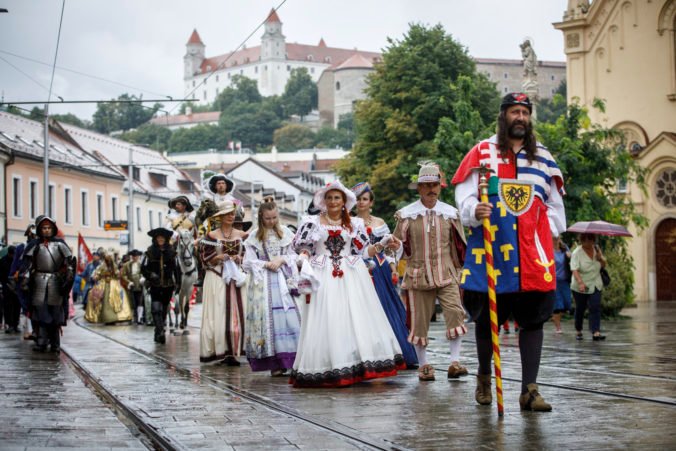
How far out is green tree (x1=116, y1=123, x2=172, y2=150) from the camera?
172250 millimetres

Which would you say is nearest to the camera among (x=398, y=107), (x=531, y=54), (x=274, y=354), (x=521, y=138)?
(x=521, y=138)

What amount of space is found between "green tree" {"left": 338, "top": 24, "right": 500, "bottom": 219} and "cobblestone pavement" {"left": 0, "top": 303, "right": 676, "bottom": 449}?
33.8 meters

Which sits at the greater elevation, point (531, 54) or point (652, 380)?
point (531, 54)

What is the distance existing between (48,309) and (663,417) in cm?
1102

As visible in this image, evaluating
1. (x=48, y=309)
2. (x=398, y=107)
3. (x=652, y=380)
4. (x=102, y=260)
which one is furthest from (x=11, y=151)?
(x=652, y=380)

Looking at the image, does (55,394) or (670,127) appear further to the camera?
(670,127)

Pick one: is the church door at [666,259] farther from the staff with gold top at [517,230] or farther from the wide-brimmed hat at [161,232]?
the staff with gold top at [517,230]

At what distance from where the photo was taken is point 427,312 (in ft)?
35.6

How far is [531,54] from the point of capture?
124ft

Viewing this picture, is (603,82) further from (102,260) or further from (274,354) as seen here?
(274,354)

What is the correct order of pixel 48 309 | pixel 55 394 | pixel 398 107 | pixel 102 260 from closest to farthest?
pixel 55 394, pixel 48 309, pixel 102 260, pixel 398 107

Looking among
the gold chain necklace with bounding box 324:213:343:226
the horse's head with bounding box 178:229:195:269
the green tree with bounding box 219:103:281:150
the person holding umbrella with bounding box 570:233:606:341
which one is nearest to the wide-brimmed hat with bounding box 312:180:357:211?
the gold chain necklace with bounding box 324:213:343:226

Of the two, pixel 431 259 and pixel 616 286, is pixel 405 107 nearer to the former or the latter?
pixel 616 286

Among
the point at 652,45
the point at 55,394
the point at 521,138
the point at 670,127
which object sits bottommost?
the point at 55,394
